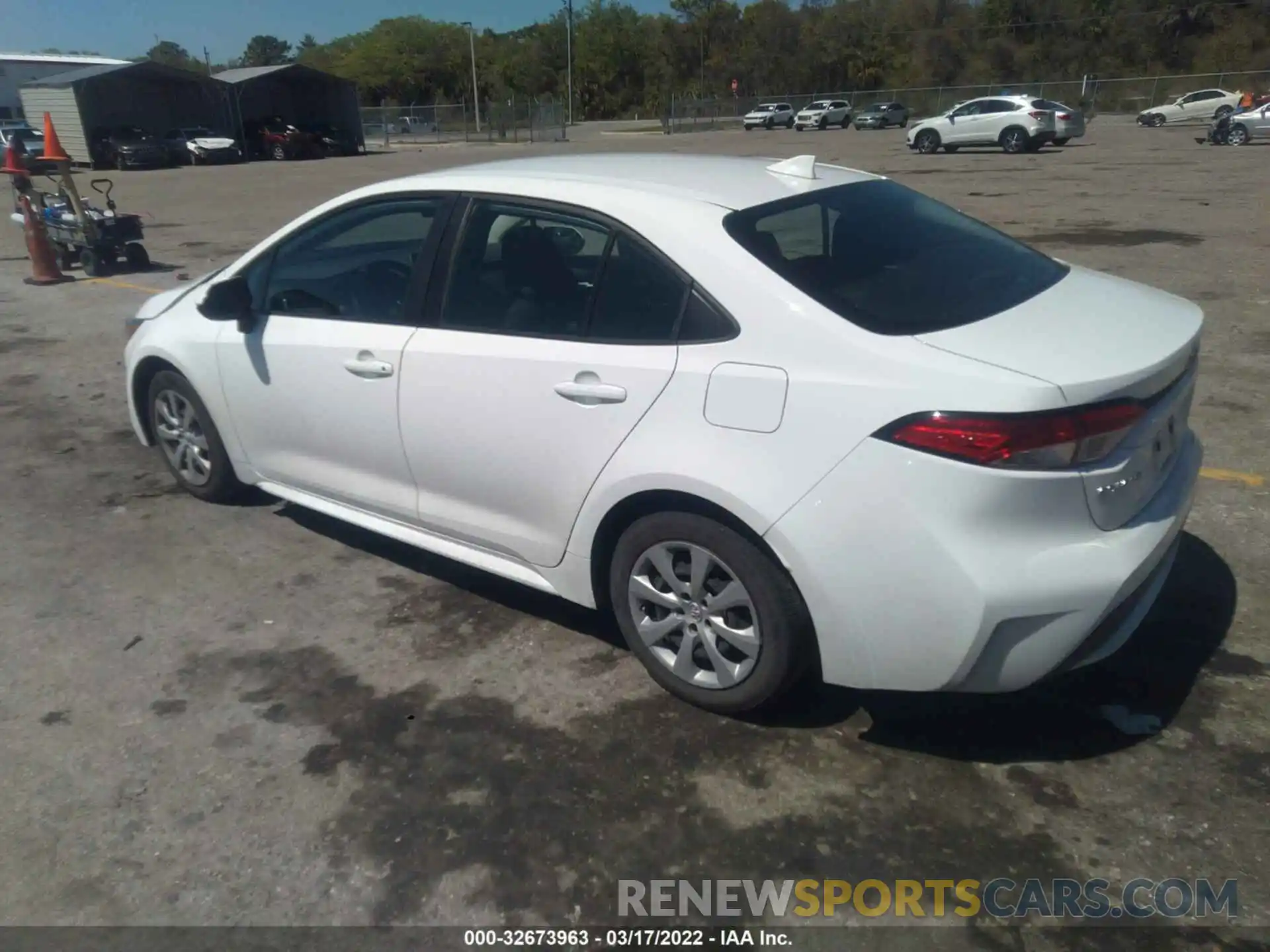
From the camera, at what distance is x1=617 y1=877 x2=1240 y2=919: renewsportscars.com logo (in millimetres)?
2426

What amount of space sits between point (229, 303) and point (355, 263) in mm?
540

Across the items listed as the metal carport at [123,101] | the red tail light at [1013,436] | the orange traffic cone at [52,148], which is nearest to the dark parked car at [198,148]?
the metal carport at [123,101]

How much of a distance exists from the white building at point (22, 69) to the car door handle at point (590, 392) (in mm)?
94898

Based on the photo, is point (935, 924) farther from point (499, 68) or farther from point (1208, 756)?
point (499, 68)

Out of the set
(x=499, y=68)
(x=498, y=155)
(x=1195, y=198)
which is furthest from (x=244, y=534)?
(x=499, y=68)

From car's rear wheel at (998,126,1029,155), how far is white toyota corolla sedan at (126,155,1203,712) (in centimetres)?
3046

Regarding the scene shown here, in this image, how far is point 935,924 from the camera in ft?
7.88

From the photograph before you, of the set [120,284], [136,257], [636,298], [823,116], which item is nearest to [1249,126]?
[823,116]

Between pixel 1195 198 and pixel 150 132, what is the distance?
40635 millimetres

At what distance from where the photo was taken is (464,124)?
188 feet

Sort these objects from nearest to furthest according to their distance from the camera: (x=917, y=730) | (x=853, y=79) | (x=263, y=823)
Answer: (x=263, y=823) < (x=917, y=730) < (x=853, y=79)

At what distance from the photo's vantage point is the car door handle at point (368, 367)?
145 inches

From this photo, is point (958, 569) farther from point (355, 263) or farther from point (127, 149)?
point (127, 149)

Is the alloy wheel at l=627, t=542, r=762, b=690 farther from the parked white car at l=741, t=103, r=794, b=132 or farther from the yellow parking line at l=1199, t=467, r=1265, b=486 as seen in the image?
the parked white car at l=741, t=103, r=794, b=132
